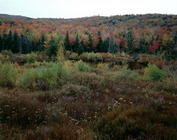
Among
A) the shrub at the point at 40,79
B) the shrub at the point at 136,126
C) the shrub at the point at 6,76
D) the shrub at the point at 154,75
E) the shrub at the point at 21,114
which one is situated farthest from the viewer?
the shrub at the point at 154,75

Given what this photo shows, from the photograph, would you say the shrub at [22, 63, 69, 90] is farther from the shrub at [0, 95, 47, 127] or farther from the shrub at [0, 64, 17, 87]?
the shrub at [0, 95, 47, 127]

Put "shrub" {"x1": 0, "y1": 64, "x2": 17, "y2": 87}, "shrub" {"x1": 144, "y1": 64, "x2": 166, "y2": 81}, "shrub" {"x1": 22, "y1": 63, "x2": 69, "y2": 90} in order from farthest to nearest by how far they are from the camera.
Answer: "shrub" {"x1": 144, "y1": 64, "x2": 166, "y2": 81}
"shrub" {"x1": 0, "y1": 64, "x2": 17, "y2": 87}
"shrub" {"x1": 22, "y1": 63, "x2": 69, "y2": 90}

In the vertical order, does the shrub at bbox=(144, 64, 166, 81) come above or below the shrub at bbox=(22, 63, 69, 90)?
below

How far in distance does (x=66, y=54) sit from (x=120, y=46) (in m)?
34.4

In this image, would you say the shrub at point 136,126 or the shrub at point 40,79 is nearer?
the shrub at point 136,126

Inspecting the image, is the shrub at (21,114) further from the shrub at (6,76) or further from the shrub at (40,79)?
the shrub at (6,76)

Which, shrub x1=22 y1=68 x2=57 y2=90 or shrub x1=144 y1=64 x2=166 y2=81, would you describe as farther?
shrub x1=144 y1=64 x2=166 y2=81

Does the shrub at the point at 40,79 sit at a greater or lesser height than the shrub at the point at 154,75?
greater

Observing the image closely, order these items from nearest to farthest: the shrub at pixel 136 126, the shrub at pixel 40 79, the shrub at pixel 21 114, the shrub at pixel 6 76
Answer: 1. the shrub at pixel 136 126
2. the shrub at pixel 21 114
3. the shrub at pixel 40 79
4. the shrub at pixel 6 76

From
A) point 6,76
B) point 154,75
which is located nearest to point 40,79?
point 6,76

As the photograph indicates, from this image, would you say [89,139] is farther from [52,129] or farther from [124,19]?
[124,19]

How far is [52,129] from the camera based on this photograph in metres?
4.16

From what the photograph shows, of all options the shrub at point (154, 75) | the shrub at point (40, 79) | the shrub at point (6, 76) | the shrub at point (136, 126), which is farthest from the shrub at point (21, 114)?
the shrub at point (154, 75)

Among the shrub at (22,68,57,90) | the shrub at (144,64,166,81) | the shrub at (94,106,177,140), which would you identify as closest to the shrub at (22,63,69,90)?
the shrub at (22,68,57,90)
